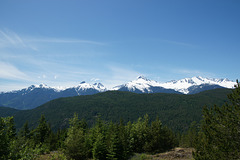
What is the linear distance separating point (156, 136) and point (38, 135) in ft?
137

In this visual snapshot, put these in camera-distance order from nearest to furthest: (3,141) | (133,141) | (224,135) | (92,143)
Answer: (3,141) → (224,135) → (92,143) → (133,141)

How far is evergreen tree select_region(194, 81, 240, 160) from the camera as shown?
1484 cm

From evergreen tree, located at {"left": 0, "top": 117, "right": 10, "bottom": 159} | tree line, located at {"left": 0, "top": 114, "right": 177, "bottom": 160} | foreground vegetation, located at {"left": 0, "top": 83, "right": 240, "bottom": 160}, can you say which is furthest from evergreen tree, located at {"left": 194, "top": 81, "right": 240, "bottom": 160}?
evergreen tree, located at {"left": 0, "top": 117, "right": 10, "bottom": 159}

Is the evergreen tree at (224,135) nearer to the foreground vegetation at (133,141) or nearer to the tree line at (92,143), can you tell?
the foreground vegetation at (133,141)

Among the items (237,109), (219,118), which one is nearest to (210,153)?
(219,118)

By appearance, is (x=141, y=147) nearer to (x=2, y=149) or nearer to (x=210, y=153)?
(x=210, y=153)

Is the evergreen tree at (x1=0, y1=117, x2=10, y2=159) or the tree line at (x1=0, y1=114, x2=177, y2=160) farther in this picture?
the tree line at (x1=0, y1=114, x2=177, y2=160)

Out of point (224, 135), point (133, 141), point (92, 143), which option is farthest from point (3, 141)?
point (133, 141)

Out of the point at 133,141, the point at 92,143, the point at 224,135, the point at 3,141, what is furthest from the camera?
the point at 133,141

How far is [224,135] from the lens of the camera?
16.1 m

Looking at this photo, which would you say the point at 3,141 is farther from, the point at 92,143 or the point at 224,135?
the point at 92,143

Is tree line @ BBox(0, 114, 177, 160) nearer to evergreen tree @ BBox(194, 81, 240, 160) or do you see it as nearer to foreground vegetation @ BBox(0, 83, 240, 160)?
foreground vegetation @ BBox(0, 83, 240, 160)

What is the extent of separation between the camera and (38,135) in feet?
176

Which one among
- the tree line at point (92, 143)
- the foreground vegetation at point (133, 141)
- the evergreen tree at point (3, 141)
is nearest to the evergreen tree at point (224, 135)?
the foreground vegetation at point (133, 141)
